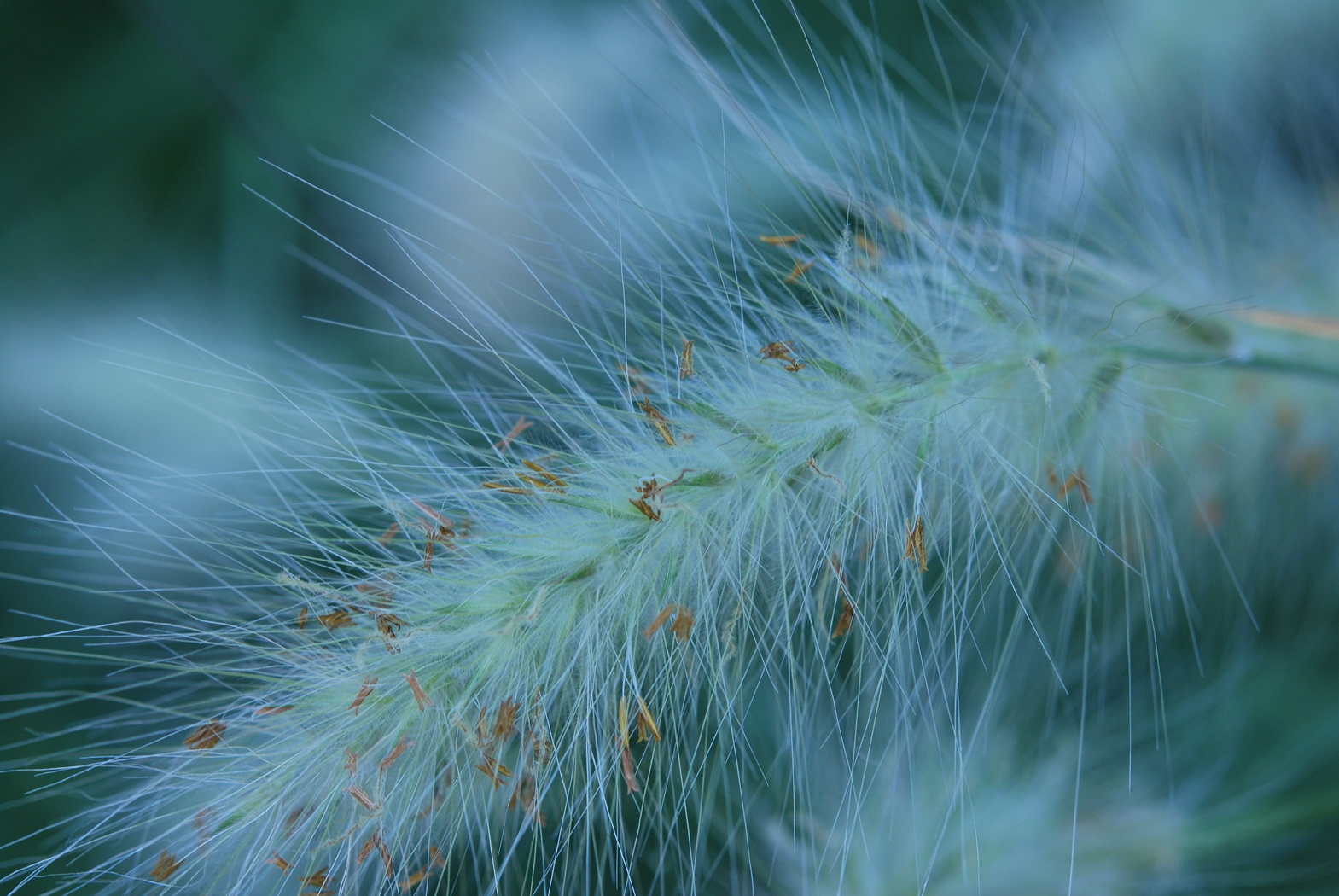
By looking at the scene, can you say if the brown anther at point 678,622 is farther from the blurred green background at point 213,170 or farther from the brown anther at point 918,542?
the blurred green background at point 213,170

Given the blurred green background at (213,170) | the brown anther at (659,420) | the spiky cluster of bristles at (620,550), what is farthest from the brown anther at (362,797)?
the blurred green background at (213,170)

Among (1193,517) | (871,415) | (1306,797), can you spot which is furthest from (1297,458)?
(871,415)

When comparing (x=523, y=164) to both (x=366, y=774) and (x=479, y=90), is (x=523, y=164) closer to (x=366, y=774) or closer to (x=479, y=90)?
(x=479, y=90)

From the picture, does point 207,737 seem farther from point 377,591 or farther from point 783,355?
point 783,355

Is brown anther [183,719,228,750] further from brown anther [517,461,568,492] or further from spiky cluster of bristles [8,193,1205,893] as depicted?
brown anther [517,461,568,492]

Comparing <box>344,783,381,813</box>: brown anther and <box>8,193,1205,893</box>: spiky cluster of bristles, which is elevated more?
<box>8,193,1205,893</box>: spiky cluster of bristles

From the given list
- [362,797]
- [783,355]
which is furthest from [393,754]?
[783,355]

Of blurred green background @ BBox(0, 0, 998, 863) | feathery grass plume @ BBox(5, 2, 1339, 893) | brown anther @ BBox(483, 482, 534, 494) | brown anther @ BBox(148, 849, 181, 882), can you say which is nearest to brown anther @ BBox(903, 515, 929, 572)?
feathery grass plume @ BBox(5, 2, 1339, 893)
